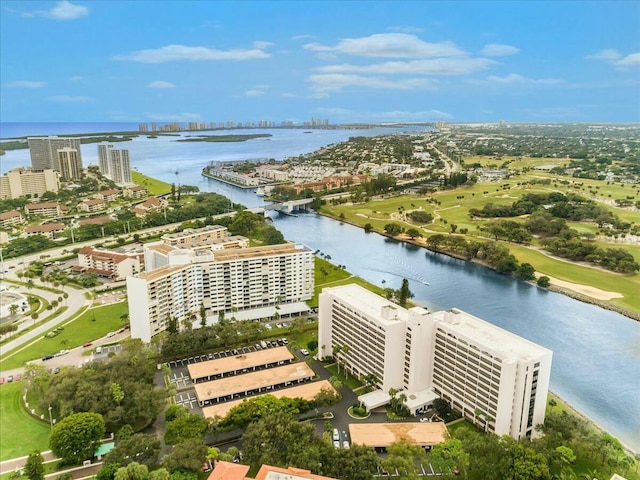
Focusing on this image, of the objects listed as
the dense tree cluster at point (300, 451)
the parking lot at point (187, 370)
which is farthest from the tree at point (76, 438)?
the dense tree cluster at point (300, 451)

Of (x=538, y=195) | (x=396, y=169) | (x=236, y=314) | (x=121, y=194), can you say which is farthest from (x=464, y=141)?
(x=236, y=314)

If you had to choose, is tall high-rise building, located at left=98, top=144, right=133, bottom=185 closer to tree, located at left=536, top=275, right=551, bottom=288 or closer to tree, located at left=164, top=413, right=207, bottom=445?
tree, located at left=536, top=275, right=551, bottom=288

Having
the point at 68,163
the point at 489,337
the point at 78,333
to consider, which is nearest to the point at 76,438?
the point at 78,333

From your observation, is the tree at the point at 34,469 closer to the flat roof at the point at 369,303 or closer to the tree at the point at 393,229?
the flat roof at the point at 369,303

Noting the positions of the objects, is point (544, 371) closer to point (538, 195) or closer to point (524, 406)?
point (524, 406)

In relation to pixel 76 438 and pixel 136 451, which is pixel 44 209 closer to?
pixel 76 438

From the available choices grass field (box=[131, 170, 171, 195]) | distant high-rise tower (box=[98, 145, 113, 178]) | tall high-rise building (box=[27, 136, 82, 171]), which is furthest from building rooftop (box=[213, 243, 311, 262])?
tall high-rise building (box=[27, 136, 82, 171])
